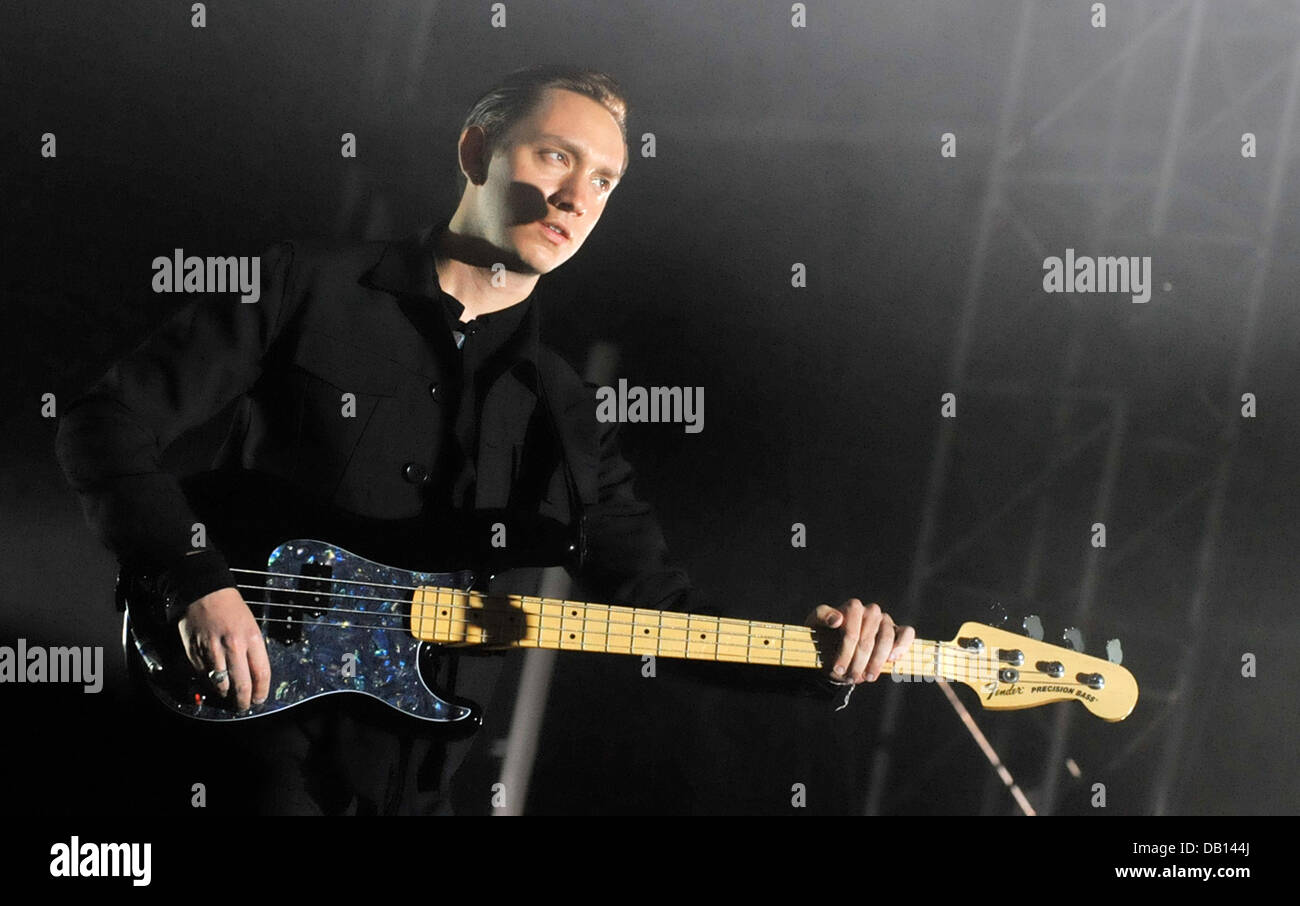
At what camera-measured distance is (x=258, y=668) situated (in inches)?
74.2

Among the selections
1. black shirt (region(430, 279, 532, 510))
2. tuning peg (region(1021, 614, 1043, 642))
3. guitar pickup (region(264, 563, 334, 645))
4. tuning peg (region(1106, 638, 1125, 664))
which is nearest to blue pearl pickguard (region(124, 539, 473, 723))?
guitar pickup (region(264, 563, 334, 645))

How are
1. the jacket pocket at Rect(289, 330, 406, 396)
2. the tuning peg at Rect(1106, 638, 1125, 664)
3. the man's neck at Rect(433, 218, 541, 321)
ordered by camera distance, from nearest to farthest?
the jacket pocket at Rect(289, 330, 406, 396), the man's neck at Rect(433, 218, 541, 321), the tuning peg at Rect(1106, 638, 1125, 664)

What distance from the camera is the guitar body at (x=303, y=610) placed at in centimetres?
188

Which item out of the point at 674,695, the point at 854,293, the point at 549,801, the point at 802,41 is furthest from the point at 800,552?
the point at 802,41

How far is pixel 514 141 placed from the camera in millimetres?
2309

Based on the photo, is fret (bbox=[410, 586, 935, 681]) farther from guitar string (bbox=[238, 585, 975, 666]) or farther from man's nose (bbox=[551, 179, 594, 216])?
man's nose (bbox=[551, 179, 594, 216])

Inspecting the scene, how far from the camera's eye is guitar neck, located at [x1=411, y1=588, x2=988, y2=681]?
2.03 meters

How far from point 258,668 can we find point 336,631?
0.15m

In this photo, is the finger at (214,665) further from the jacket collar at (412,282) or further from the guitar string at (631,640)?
the jacket collar at (412,282)

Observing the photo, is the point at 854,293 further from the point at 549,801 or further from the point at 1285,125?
the point at 549,801
